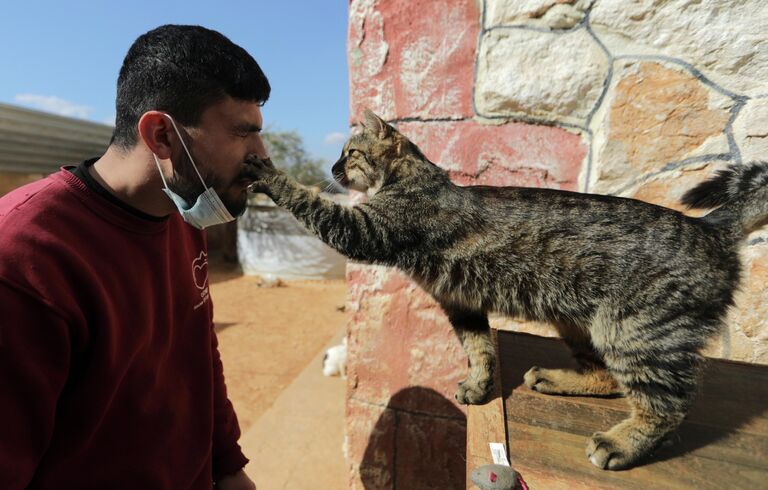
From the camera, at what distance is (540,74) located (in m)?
2.01

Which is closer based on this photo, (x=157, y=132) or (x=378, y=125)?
(x=157, y=132)

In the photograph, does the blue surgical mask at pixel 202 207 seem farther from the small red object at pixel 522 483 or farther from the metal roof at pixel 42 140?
the metal roof at pixel 42 140

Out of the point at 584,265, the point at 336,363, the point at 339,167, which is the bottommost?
the point at 336,363

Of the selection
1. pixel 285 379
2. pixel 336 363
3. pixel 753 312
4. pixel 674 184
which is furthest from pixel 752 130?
pixel 285 379

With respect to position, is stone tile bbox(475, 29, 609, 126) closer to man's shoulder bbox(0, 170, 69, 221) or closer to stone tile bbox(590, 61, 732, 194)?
stone tile bbox(590, 61, 732, 194)

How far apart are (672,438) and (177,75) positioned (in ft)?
6.54

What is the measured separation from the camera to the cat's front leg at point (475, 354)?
5.55 feet

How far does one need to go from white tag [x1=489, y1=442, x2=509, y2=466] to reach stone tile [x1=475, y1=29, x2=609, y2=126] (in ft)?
5.03

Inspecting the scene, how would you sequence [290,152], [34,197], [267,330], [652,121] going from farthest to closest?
[290,152] → [267,330] → [652,121] → [34,197]

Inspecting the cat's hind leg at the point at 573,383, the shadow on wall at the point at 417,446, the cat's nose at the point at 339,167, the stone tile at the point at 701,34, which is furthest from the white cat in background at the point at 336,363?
the stone tile at the point at 701,34

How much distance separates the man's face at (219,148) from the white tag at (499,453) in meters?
1.21

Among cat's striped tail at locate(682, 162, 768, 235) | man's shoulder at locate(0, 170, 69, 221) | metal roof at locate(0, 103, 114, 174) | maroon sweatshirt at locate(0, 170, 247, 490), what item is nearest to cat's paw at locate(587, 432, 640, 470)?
cat's striped tail at locate(682, 162, 768, 235)

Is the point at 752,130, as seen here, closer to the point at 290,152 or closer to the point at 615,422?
the point at 615,422

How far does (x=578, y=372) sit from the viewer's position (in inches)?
68.3
